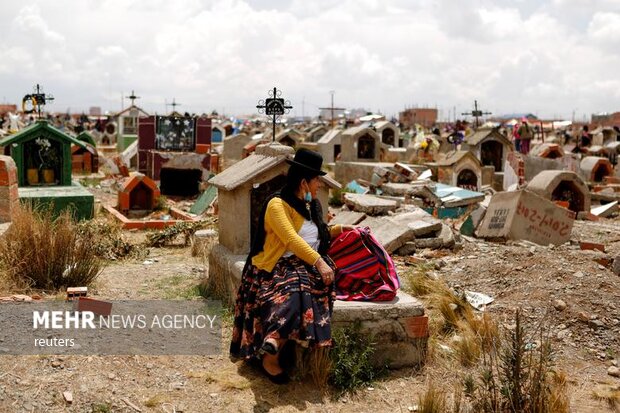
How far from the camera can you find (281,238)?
4758mm

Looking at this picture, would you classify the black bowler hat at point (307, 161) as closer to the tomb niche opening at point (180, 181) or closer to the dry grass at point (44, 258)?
the dry grass at point (44, 258)

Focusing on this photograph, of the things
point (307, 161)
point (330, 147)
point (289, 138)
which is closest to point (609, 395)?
point (307, 161)

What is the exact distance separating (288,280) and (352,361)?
31.1 inches

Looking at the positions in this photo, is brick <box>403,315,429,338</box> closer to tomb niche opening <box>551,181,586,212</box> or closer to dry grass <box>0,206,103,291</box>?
dry grass <box>0,206,103,291</box>

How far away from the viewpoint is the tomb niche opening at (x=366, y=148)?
831 inches

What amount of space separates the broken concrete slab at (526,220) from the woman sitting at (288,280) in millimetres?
5835

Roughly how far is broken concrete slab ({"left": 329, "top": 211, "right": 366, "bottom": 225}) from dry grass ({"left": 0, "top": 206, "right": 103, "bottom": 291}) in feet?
15.8

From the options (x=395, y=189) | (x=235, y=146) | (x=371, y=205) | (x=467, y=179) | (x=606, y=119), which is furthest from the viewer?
(x=606, y=119)

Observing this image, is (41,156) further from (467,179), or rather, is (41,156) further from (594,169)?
(594,169)

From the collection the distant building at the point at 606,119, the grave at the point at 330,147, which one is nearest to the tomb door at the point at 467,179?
the grave at the point at 330,147

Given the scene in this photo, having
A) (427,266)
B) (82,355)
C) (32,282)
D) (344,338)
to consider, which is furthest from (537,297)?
(32,282)

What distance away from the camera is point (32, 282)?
21.0 feet

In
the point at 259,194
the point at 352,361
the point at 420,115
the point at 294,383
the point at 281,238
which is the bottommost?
the point at 294,383

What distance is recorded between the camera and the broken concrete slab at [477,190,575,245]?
33.4ft
